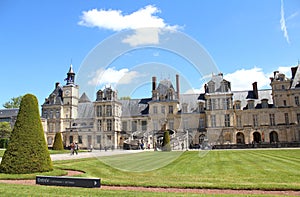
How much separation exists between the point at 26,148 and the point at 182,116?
40.1m

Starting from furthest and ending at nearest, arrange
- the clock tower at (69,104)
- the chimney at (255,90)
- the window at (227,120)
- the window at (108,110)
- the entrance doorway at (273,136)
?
the clock tower at (69,104)
the window at (108,110)
the chimney at (255,90)
the entrance doorway at (273,136)
the window at (227,120)

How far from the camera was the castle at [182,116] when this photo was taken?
47.1m

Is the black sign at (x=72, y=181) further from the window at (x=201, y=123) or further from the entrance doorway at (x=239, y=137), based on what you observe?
the entrance doorway at (x=239, y=137)

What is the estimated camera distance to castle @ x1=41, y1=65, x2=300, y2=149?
4709cm

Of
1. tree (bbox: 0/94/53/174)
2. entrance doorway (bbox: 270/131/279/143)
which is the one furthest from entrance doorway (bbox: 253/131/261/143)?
tree (bbox: 0/94/53/174)

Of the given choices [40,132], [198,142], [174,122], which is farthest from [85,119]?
[40,132]

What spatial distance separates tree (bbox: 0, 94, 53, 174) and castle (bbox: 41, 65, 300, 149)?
98.1 ft

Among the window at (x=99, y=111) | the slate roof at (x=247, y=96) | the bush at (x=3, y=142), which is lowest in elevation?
the bush at (x=3, y=142)

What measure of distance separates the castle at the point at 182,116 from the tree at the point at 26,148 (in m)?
29.9

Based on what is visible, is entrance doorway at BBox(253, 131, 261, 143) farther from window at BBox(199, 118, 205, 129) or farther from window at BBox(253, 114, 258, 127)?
window at BBox(199, 118, 205, 129)

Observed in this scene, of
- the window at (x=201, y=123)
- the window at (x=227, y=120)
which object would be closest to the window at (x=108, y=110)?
the window at (x=201, y=123)

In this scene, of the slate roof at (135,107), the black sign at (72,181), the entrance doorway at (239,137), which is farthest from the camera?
the slate roof at (135,107)

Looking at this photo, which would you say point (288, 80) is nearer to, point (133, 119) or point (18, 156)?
point (133, 119)

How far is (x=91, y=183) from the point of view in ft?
29.1
